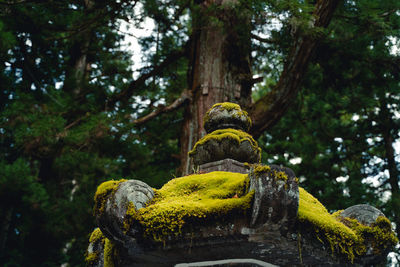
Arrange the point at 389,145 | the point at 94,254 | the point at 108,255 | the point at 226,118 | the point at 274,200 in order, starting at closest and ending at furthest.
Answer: the point at 274,200
the point at 108,255
the point at 94,254
the point at 226,118
the point at 389,145

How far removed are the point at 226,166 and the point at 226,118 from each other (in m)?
0.41

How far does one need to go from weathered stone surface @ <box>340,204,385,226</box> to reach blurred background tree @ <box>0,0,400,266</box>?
8.26 ft

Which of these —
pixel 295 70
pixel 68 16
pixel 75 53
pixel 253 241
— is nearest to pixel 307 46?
pixel 295 70

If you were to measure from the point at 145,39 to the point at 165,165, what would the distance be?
2761mm

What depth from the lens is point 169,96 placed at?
7.11m

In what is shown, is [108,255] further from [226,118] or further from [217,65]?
[217,65]

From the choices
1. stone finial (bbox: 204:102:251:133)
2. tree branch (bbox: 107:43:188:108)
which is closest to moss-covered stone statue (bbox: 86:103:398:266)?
stone finial (bbox: 204:102:251:133)

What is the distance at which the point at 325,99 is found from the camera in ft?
26.5

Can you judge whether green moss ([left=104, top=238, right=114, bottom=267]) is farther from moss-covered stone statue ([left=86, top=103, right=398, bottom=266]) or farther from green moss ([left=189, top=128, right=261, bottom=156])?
green moss ([left=189, top=128, right=261, bottom=156])

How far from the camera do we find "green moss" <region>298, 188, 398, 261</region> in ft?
6.15

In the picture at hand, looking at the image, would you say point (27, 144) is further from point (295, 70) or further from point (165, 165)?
point (295, 70)

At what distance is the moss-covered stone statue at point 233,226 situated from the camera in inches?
68.3

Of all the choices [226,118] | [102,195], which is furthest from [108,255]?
[226,118]

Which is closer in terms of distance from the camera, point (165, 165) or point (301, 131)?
point (165, 165)
